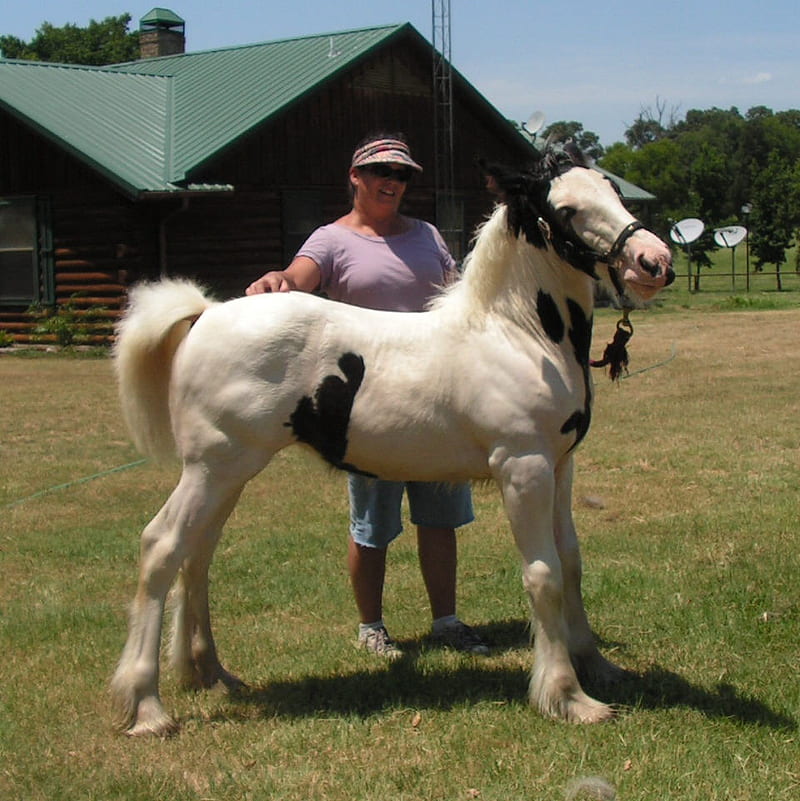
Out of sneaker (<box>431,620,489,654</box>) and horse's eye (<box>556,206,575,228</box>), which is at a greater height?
horse's eye (<box>556,206,575,228</box>)

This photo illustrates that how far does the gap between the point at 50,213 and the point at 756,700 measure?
16.5m

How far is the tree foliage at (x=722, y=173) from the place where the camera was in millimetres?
36844

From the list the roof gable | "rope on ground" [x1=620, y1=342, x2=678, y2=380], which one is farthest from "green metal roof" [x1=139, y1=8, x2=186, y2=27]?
"rope on ground" [x1=620, y1=342, x2=678, y2=380]

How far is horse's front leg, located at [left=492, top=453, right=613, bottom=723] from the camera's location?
386cm

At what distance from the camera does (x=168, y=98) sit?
20.9 m

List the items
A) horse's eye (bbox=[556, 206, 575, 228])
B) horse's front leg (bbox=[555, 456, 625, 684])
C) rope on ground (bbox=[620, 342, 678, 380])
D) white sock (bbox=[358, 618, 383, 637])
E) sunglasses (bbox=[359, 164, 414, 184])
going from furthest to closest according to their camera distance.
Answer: rope on ground (bbox=[620, 342, 678, 380]) < white sock (bbox=[358, 618, 383, 637]) < sunglasses (bbox=[359, 164, 414, 184]) < horse's front leg (bbox=[555, 456, 625, 684]) < horse's eye (bbox=[556, 206, 575, 228])

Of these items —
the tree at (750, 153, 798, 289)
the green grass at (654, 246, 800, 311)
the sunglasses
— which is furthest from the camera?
the tree at (750, 153, 798, 289)

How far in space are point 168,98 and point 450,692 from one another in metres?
A: 18.6

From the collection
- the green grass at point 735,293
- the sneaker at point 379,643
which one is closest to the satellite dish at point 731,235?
the green grass at point 735,293

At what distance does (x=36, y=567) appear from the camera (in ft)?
20.0

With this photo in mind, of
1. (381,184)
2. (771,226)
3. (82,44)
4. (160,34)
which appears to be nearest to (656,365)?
(381,184)

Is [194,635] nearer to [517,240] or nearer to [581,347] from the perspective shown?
[581,347]

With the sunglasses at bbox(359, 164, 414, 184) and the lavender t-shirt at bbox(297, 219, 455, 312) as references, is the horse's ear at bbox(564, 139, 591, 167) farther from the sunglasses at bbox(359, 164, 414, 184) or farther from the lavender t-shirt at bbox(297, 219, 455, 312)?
the lavender t-shirt at bbox(297, 219, 455, 312)

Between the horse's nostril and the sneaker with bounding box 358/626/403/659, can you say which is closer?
the horse's nostril
